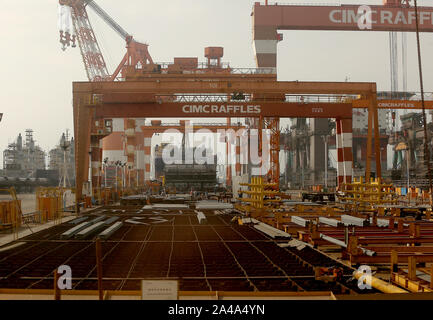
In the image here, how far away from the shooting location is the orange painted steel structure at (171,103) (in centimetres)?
2867

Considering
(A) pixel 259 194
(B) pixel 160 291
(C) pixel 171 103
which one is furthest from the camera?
(C) pixel 171 103

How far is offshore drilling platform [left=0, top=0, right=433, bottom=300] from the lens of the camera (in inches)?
327

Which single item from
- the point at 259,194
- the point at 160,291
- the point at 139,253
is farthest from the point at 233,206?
the point at 160,291

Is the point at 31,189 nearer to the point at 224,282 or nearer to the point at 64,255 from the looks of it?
the point at 64,255

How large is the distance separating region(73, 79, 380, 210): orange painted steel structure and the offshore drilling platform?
0.28 feet

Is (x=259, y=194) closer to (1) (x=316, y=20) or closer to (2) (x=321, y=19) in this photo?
(1) (x=316, y=20)

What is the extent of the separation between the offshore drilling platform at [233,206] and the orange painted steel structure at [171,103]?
85 millimetres

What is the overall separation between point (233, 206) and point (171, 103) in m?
9.02

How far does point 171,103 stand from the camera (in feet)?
97.8

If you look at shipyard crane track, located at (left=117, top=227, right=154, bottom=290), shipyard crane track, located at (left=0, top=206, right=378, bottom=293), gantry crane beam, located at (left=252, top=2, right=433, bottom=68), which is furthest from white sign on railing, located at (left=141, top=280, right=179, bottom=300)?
gantry crane beam, located at (left=252, top=2, right=433, bottom=68)

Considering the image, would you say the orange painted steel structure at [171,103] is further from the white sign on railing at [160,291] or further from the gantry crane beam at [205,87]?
the white sign on railing at [160,291]

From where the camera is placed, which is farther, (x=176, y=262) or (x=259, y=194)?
(x=259, y=194)

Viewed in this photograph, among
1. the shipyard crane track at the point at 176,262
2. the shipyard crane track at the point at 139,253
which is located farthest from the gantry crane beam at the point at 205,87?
the shipyard crane track at the point at 176,262
